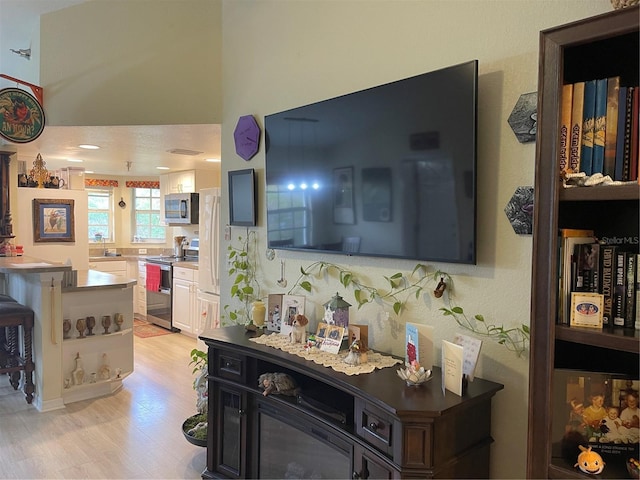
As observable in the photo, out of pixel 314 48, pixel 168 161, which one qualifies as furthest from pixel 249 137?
pixel 168 161

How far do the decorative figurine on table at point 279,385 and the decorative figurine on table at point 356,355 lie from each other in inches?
13.7

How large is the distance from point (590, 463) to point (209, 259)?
4.25 metres

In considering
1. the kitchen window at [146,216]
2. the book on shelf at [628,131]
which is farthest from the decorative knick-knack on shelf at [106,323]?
the kitchen window at [146,216]

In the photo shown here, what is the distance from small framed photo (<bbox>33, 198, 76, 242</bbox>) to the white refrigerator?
1.92 metres

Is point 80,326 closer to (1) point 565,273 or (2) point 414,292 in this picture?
(2) point 414,292

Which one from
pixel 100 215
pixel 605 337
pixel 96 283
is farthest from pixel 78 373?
pixel 100 215

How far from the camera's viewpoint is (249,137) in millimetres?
2994

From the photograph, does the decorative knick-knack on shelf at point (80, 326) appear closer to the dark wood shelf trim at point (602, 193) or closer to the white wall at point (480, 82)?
the white wall at point (480, 82)

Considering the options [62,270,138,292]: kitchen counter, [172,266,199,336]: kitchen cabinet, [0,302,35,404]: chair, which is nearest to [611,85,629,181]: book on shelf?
[62,270,138,292]: kitchen counter

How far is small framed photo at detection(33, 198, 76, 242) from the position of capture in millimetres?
5574

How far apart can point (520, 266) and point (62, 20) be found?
3.66m

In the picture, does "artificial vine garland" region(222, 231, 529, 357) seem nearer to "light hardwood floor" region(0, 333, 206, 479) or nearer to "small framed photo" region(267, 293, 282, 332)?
"small framed photo" region(267, 293, 282, 332)

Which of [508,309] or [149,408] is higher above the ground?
[508,309]

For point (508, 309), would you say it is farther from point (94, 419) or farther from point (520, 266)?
point (94, 419)
